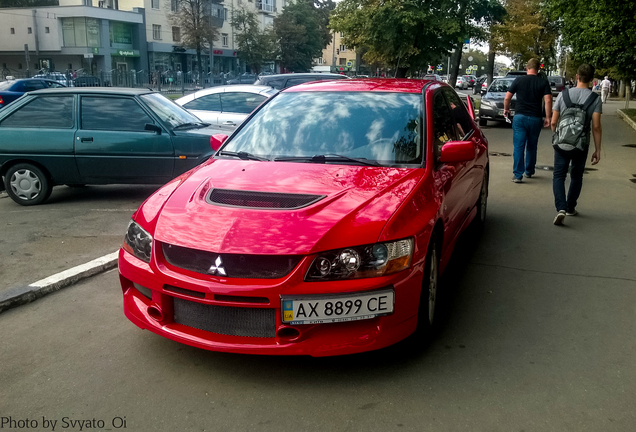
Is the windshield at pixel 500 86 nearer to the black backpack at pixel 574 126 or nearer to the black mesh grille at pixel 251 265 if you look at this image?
the black backpack at pixel 574 126

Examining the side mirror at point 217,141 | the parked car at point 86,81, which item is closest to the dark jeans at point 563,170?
the side mirror at point 217,141

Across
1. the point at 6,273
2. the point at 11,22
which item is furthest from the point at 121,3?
the point at 6,273

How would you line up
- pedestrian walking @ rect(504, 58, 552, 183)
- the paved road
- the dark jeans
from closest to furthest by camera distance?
the paved road < the dark jeans < pedestrian walking @ rect(504, 58, 552, 183)

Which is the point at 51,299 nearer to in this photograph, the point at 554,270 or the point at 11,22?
the point at 554,270

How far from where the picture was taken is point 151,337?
406 cm

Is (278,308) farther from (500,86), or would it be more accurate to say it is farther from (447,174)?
(500,86)

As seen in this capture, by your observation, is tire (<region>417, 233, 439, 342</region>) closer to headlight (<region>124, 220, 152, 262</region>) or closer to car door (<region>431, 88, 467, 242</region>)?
car door (<region>431, 88, 467, 242</region>)

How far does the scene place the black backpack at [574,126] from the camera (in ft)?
23.3

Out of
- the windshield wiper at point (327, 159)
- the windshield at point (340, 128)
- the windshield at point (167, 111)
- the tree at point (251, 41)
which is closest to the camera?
the windshield wiper at point (327, 159)

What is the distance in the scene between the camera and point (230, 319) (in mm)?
3375

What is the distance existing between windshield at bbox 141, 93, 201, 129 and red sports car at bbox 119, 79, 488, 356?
4.27m

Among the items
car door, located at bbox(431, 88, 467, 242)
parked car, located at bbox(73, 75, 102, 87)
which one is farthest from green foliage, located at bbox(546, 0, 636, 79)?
parked car, located at bbox(73, 75, 102, 87)

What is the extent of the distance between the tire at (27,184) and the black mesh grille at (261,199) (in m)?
5.35

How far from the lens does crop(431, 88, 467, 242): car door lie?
4.41m
